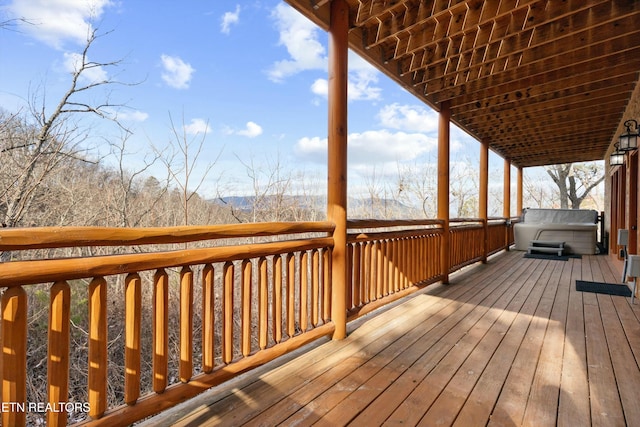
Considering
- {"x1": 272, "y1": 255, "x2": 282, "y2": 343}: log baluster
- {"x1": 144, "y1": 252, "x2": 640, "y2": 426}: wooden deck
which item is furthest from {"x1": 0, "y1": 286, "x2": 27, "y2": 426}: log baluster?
{"x1": 272, "y1": 255, "x2": 282, "y2": 343}: log baluster

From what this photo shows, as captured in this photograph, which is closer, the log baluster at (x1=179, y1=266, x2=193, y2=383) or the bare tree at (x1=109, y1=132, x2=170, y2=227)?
the log baluster at (x1=179, y1=266, x2=193, y2=383)

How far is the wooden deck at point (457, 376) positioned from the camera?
5.30 feet

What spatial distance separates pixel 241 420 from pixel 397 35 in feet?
10.4

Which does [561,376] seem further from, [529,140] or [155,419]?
[529,140]

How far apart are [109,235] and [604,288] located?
18.3ft

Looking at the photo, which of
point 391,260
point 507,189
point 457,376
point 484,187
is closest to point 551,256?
point 507,189

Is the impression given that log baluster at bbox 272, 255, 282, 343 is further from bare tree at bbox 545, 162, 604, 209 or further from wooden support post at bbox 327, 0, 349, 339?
bare tree at bbox 545, 162, 604, 209

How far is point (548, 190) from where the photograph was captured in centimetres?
1819

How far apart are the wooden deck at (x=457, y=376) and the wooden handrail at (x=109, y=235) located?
2.90ft

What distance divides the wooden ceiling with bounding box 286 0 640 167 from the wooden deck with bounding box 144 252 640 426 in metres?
2.52

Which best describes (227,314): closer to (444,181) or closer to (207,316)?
(207,316)

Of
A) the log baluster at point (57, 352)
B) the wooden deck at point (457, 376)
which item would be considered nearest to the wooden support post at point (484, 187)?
the wooden deck at point (457, 376)

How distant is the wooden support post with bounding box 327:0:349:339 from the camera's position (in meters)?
2.55

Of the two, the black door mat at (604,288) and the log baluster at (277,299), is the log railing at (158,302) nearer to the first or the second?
the log baluster at (277,299)
